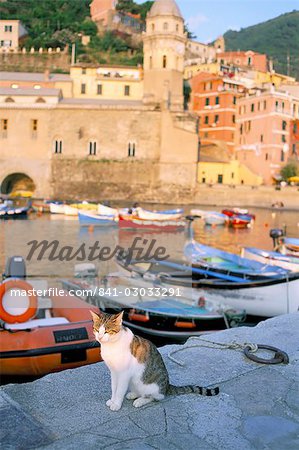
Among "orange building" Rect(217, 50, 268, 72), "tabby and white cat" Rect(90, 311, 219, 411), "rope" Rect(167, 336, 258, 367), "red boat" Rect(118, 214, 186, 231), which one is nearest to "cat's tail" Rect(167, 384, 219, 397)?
"tabby and white cat" Rect(90, 311, 219, 411)

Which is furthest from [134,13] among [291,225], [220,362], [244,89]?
[220,362]

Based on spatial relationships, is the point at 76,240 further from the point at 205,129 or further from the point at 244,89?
the point at 244,89

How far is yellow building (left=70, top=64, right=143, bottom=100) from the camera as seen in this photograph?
44.1 m

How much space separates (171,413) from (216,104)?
4337 centimetres

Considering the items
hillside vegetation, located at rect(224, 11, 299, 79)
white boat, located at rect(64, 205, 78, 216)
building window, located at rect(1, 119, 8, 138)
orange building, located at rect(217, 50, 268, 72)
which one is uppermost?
hillside vegetation, located at rect(224, 11, 299, 79)

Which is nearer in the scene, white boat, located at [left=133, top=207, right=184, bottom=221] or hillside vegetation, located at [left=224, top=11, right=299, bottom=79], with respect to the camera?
white boat, located at [left=133, top=207, right=184, bottom=221]

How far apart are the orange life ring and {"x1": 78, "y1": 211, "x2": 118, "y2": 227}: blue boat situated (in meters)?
19.8

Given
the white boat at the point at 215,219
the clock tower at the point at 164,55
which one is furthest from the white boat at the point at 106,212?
the clock tower at the point at 164,55

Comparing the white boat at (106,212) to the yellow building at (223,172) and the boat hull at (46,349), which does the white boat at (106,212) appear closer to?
the yellow building at (223,172)

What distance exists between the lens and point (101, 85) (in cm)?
4412

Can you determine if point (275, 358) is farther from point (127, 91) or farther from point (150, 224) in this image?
point (127, 91)

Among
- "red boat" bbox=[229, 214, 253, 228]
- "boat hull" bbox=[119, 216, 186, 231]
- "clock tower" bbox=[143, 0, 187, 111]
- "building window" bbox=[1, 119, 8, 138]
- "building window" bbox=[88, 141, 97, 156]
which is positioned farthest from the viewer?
"building window" bbox=[88, 141, 97, 156]

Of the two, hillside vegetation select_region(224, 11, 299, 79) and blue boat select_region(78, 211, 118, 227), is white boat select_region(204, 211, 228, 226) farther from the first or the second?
hillside vegetation select_region(224, 11, 299, 79)

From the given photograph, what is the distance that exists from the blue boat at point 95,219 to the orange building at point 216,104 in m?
20.1
